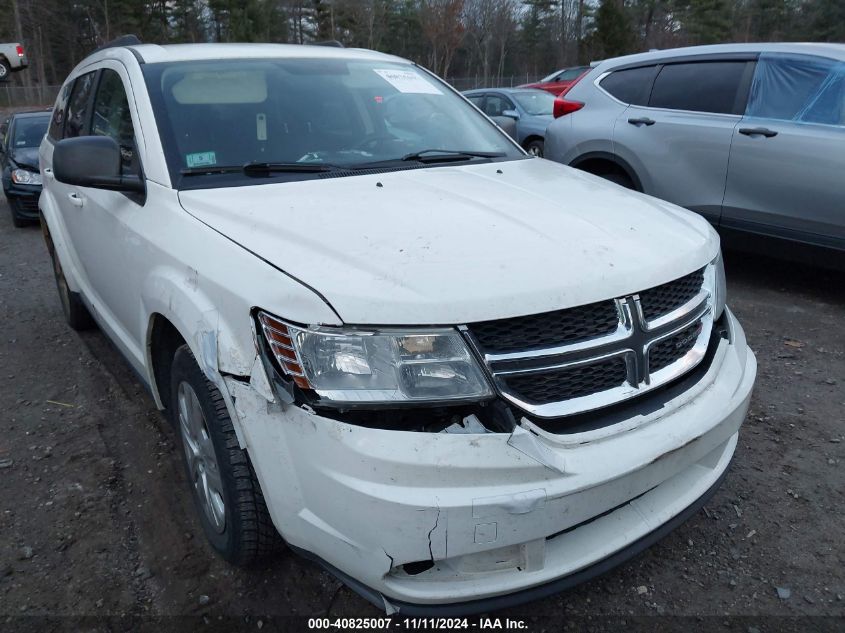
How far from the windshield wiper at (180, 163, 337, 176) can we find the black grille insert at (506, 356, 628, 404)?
1.38 metres

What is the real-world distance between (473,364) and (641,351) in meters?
0.53

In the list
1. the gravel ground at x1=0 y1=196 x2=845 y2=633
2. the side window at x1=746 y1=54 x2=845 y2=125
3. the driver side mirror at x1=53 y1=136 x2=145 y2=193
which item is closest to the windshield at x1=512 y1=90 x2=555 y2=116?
the side window at x1=746 y1=54 x2=845 y2=125

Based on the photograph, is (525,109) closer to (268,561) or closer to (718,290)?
(718,290)

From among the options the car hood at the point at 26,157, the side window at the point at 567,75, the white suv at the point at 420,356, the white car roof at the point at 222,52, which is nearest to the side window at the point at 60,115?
the white car roof at the point at 222,52

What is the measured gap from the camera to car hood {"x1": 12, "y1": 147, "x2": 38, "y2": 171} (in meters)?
9.02

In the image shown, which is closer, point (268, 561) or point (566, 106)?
point (268, 561)

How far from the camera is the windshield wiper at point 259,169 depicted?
2639 mm

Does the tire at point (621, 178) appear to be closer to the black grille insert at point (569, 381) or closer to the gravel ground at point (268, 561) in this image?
the gravel ground at point (268, 561)

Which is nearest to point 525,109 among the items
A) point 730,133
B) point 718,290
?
point 730,133

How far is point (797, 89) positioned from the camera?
15.8 ft

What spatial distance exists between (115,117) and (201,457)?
1.74m

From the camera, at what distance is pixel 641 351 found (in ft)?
6.48

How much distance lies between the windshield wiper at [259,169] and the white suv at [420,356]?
0.4 inches

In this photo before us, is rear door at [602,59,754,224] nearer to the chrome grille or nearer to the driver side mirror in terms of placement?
the chrome grille
